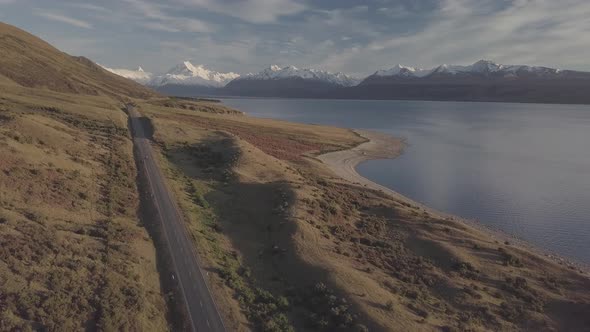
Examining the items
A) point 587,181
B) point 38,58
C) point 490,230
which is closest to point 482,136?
point 587,181

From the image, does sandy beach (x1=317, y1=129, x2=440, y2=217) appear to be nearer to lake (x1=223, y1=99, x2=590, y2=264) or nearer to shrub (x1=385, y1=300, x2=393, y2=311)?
lake (x1=223, y1=99, x2=590, y2=264)

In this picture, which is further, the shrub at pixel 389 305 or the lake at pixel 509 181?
the lake at pixel 509 181

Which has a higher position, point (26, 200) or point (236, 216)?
point (26, 200)

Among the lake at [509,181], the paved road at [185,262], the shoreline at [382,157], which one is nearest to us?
the paved road at [185,262]

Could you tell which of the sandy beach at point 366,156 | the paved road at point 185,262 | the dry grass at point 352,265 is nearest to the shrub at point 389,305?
the dry grass at point 352,265

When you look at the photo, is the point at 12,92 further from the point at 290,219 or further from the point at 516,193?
the point at 516,193

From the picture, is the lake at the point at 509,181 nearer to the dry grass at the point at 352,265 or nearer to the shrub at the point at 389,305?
the dry grass at the point at 352,265

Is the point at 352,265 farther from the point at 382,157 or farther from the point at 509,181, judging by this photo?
the point at 382,157
